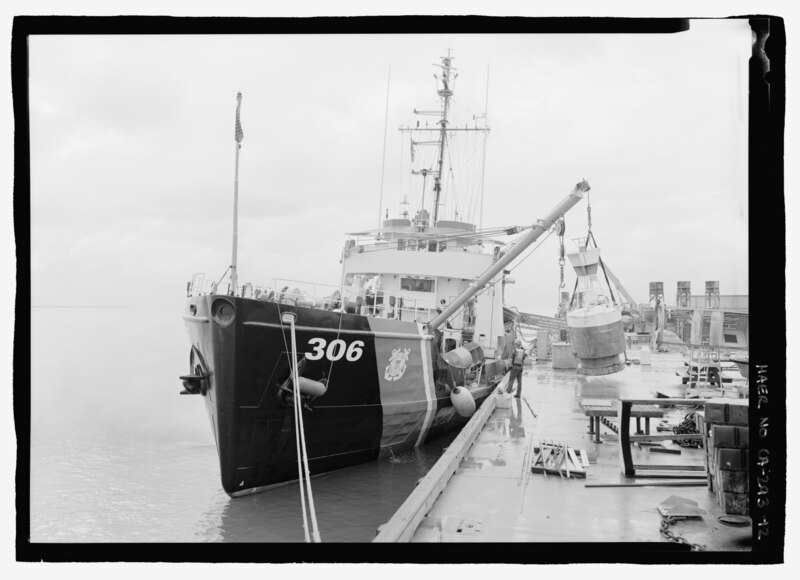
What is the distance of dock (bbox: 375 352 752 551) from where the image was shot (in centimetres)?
488

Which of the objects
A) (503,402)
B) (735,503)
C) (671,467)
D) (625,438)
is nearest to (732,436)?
(735,503)

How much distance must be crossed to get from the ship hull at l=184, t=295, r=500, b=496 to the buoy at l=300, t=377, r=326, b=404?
23 cm

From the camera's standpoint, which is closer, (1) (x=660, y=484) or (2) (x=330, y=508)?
(1) (x=660, y=484)

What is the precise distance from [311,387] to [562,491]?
362cm

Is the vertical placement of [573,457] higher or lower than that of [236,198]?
lower

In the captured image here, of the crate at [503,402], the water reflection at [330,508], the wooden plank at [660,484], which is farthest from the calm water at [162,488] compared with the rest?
the wooden plank at [660,484]

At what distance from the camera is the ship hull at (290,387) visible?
26.0ft

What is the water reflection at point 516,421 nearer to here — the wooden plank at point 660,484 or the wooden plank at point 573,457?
the wooden plank at point 573,457

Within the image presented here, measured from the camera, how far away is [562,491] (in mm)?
6086

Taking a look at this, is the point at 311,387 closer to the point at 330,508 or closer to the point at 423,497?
the point at 330,508

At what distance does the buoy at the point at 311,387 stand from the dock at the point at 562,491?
2011 millimetres

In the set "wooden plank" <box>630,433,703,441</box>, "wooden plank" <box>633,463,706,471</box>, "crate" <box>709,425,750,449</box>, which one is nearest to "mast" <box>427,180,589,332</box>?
"wooden plank" <box>630,433,703,441</box>

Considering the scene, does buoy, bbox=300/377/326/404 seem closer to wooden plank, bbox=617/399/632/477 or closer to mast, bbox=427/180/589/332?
mast, bbox=427/180/589/332

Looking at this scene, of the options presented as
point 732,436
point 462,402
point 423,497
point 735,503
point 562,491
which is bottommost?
point 462,402
